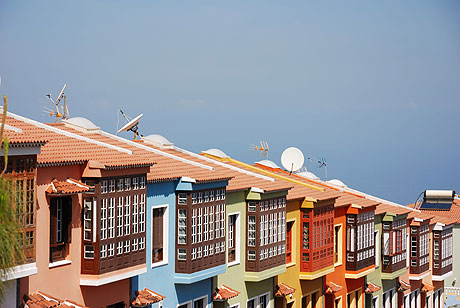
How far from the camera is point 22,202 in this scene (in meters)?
20.8

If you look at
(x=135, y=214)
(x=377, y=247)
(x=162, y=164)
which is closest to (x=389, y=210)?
(x=377, y=247)

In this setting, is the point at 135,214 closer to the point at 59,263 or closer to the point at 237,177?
the point at 59,263

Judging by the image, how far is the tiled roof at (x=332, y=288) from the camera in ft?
133

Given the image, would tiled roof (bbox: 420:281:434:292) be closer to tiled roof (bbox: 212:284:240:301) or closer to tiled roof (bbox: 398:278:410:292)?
tiled roof (bbox: 398:278:410:292)

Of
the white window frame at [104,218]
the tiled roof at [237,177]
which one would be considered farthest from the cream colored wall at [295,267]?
the white window frame at [104,218]

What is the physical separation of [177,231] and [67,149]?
5831mm

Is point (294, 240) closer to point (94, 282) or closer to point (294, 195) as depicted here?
point (294, 195)

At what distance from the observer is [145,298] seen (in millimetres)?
26891

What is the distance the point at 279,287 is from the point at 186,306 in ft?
21.4

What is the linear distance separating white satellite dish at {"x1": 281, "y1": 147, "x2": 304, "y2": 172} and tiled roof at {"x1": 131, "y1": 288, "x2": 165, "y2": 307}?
18.9m

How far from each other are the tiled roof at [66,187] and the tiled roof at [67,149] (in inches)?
19.3

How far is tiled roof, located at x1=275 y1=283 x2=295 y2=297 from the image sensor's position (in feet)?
117

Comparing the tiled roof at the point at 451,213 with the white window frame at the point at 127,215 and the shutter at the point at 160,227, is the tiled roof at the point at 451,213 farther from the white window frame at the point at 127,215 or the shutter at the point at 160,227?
the white window frame at the point at 127,215

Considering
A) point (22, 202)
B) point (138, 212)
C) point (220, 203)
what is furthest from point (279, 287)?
point (22, 202)
